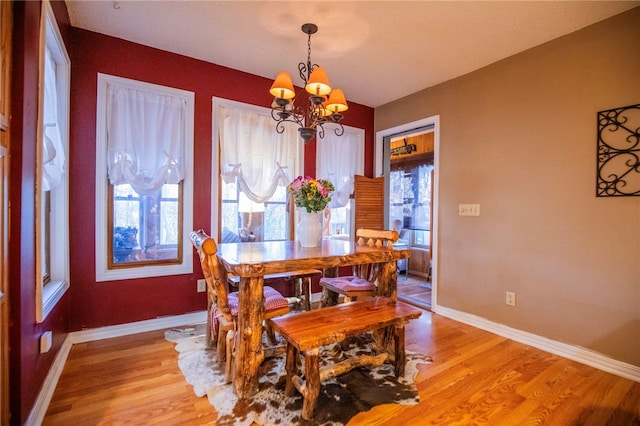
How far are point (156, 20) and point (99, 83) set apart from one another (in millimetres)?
752

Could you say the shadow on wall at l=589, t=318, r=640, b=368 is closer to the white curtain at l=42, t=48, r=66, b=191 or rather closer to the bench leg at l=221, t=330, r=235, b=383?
the bench leg at l=221, t=330, r=235, b=383

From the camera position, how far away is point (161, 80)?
283 centimetres

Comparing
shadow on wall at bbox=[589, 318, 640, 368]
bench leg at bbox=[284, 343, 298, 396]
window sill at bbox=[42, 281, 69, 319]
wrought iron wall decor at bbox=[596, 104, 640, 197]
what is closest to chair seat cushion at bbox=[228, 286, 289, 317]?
bench leg at bbox=[284, 343, 298, 396]

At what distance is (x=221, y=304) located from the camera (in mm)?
1861

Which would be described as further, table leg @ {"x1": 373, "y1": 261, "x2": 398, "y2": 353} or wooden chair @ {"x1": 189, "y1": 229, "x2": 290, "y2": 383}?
table leg @ {"x1": 373, "y1": 261, "x2": 398, "y2": 353}

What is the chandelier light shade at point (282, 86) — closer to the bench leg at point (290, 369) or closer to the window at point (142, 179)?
the window at point (142, 179)

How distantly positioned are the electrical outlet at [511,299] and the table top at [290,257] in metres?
1.32

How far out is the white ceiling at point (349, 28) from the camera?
2.17 m

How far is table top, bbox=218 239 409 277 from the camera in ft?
5.65

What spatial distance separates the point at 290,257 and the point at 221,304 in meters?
0.52

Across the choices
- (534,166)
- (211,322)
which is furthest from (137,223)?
(534,166)

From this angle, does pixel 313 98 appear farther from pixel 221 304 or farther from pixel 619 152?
Result: pixel 619 152

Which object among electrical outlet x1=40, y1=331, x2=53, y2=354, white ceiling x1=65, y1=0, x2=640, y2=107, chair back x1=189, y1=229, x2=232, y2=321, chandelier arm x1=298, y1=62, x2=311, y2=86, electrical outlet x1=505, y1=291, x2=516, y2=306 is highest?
white ceiling x1=65, y1=0, x2=640, y2=107

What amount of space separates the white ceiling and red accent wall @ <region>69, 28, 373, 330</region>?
0.45 ft
